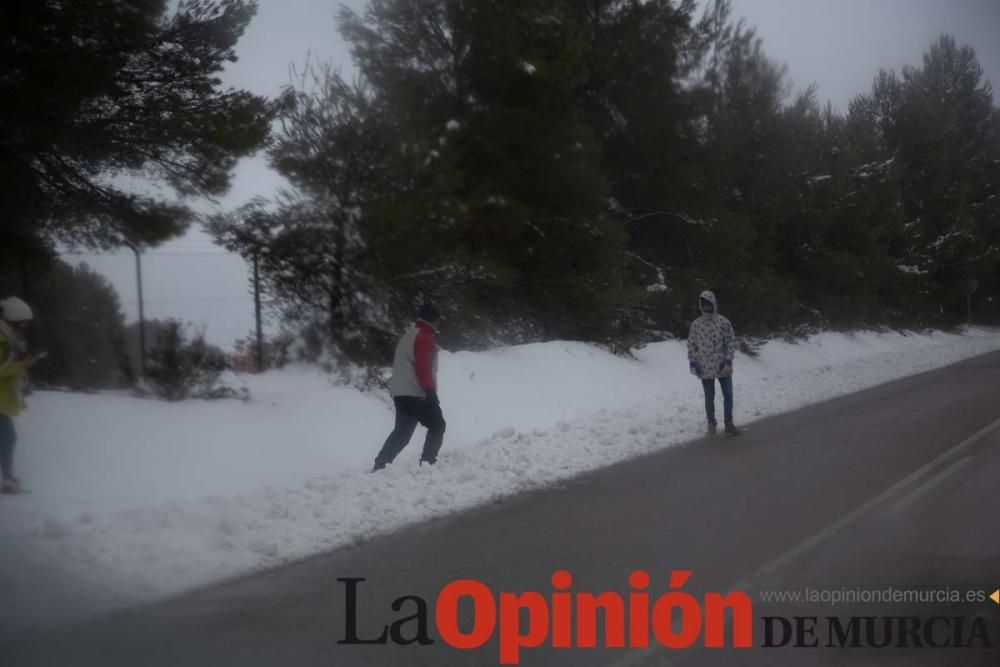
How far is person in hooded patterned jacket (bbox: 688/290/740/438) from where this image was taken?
41.9ft

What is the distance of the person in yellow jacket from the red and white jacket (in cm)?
332

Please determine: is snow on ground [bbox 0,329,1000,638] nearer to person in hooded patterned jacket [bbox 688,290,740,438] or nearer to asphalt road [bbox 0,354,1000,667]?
asphalt road [bbox 0,354,1000,667]

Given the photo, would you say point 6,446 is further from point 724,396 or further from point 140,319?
point 724,396

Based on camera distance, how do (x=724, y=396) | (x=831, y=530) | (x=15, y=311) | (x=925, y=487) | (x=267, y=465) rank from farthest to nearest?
1. (x=724, y=396)
2. (x=267, y=465)
3. (x=925, y=487)
4. (x=15, y=311)
5. (x=831, y=530)

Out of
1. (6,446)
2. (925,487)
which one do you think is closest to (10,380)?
(6,446)

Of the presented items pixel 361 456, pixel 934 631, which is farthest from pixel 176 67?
pixel 934 631

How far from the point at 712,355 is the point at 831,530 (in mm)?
5712

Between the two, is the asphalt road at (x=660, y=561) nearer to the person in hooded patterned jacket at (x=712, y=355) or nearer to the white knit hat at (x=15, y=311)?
the person in hooded patterned jacket at (x=712, y=355)

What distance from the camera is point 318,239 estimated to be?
13438 millimetres

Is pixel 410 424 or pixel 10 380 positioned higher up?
pixel 10 380

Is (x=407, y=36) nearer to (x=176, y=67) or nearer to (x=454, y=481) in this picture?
(x=176, y=67)

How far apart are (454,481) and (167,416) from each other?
335cm

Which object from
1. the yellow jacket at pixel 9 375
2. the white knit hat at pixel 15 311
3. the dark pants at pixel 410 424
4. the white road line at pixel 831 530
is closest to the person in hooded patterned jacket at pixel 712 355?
the white road line at pixel 831 530

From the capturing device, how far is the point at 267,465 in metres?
10.0
